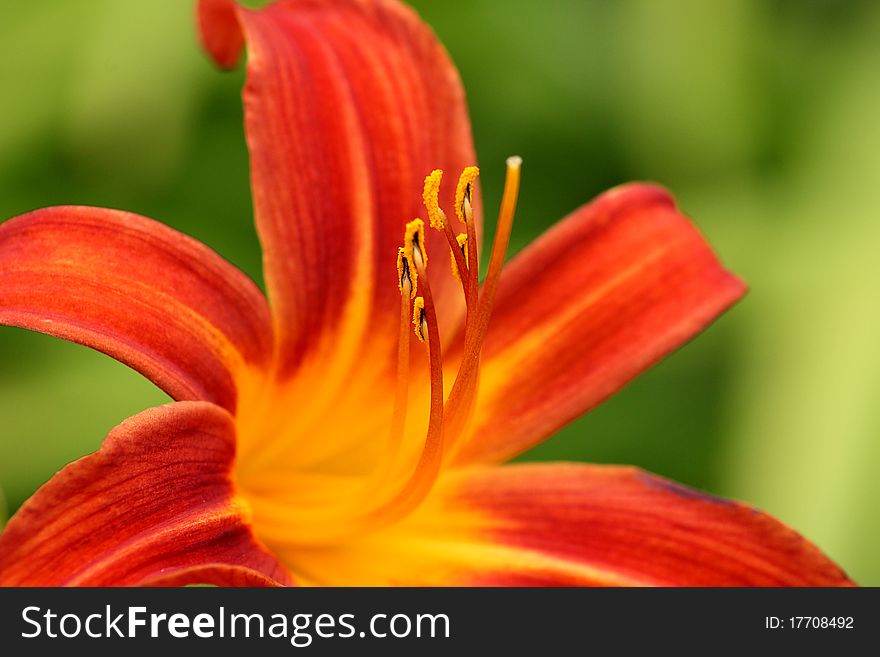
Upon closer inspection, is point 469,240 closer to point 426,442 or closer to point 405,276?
point 405,276

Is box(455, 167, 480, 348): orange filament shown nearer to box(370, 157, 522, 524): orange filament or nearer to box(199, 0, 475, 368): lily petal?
box(370, 157, 522, 524): orange filament

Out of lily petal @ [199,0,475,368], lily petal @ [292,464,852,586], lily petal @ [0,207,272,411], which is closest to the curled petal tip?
lily petal @ [199,0,475,368]

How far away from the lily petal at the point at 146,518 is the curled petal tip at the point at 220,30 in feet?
1.51

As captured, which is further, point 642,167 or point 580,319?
point 642,167

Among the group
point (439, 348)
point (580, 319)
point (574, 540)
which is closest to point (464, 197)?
point (439, 348)

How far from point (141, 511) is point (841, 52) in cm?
154

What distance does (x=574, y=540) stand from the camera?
135 centimetres

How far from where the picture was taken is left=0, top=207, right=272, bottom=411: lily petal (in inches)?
42.9

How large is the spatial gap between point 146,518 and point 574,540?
0.50m

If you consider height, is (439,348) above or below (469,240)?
below

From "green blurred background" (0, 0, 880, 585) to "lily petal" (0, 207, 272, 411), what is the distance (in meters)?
0.56
